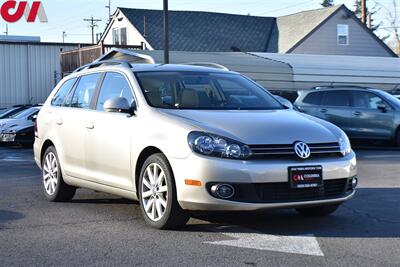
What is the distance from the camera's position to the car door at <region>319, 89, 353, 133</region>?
16719mm

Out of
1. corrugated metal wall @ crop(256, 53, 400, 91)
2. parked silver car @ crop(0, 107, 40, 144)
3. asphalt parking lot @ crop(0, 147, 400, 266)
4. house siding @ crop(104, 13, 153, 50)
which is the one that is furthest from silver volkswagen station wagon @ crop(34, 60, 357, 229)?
house siding @ crop(104, 13, 153, 50)

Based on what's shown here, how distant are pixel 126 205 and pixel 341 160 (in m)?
2.84

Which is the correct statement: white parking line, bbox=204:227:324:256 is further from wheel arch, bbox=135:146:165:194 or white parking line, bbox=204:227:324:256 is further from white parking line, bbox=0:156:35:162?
white parking line, bbox=0:156:35:162

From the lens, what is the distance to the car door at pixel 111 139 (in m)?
6.76

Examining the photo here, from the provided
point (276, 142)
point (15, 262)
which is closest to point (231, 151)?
point (276, 142)

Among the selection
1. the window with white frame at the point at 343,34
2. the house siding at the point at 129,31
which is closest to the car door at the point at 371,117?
the house siding at the point at 129,31

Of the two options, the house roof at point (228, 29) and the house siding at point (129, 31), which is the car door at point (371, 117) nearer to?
the house siding at point (129, 31)

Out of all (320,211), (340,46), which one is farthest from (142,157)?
(340,46)

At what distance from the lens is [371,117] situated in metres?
16.3

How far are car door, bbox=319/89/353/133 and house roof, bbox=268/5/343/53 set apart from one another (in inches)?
805

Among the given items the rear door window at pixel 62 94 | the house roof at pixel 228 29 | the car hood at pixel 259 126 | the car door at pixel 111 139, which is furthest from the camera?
the house roof at pixel 228 29

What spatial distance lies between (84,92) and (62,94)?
0.75m

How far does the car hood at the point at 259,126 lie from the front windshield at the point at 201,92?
11.6 inches

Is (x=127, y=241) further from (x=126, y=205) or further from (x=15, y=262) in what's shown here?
(x=126, y=205)
